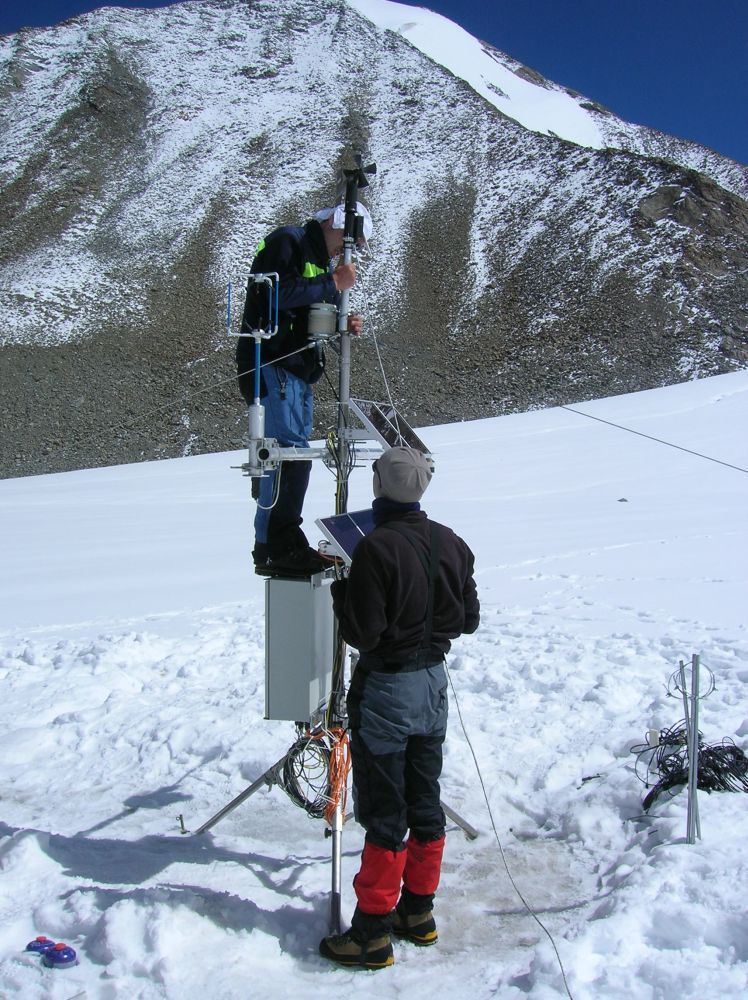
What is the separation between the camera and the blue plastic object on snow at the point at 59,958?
3.15 meters

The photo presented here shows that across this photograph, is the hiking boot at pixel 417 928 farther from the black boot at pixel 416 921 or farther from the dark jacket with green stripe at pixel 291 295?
the dark jacket with green stripe at pixel 291 295

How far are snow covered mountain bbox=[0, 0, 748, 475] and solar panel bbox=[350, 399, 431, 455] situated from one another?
103 feet

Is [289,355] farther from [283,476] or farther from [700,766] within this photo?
[700,766]

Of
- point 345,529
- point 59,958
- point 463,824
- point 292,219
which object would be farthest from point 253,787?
point 292,219

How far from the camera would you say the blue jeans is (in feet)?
14.0

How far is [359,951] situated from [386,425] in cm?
228

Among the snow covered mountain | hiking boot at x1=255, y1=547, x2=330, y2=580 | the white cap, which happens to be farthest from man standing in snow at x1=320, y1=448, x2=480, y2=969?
the snow covered mountain

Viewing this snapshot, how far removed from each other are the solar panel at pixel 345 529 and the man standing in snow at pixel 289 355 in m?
0.34

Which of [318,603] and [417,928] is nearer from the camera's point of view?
[417,928]

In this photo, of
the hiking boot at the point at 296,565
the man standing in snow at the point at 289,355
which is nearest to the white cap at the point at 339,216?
the man standing in snow at the point at 289,355

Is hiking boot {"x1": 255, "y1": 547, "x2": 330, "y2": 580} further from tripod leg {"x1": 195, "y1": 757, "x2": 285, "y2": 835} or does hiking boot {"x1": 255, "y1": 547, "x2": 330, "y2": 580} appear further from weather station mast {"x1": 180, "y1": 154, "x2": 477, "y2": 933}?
tripod leg {"x1": 195, "y1": 757, "x2": 285, "y2": 835}

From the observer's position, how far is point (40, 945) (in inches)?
129

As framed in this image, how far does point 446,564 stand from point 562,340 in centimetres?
4024

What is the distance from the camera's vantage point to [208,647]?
7.26m
